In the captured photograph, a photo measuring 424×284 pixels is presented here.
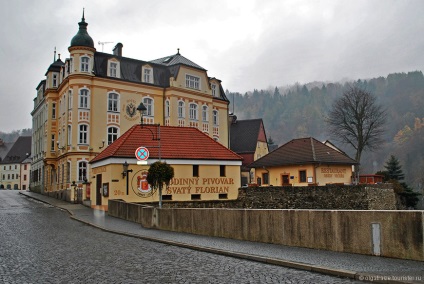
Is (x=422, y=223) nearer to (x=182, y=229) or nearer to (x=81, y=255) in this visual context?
(x=81, y=255)

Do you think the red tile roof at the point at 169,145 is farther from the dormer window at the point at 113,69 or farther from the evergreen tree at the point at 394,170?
the evergreen tree at the point at 394,170

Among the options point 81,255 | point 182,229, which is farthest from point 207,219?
point 81,255

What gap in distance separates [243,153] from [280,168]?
72.8 ft

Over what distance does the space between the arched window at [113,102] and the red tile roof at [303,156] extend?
1564cm

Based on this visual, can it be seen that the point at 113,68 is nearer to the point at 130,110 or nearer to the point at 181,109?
the point at 130,110

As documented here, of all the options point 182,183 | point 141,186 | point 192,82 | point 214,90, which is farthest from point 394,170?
point 141,186

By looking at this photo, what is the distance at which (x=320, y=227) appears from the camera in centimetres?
1244

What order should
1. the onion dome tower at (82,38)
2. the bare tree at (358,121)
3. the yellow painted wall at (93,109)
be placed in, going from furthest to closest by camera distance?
the bare tree at (358,121)
the onion dome tower at (82,38)
the yellow painted wall at (93,109)

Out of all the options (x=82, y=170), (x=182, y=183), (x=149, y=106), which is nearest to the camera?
(x=182, y=183)

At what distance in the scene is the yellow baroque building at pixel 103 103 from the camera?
44656 millimetres

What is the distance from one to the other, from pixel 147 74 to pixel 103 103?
671cm

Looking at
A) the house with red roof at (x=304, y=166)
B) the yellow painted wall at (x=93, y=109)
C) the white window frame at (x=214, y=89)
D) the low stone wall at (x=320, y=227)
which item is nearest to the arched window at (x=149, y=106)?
the yellow painted wall at (x=93, y=109)

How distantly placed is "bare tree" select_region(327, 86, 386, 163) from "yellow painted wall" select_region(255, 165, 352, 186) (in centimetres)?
1230

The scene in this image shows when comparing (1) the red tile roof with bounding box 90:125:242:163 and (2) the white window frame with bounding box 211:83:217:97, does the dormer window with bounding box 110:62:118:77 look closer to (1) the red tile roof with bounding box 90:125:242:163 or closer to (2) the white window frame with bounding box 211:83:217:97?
→ (2) the white window frame with bounding box 211:83:217:97
